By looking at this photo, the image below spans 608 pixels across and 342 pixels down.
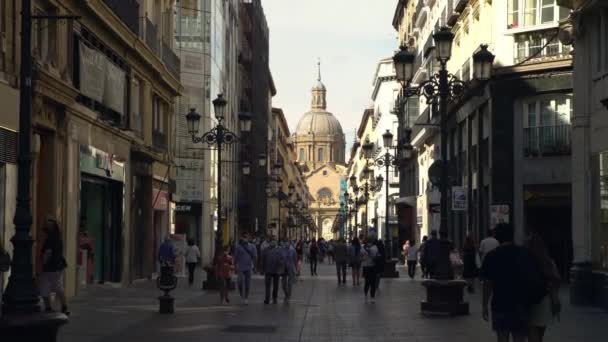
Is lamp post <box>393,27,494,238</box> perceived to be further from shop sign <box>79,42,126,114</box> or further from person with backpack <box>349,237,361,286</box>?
person with backpack <box>349,237,361,286</box>

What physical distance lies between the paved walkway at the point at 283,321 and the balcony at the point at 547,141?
8720 millimetres

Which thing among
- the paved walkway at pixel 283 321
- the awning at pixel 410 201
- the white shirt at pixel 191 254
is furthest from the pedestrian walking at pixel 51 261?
the awning at pixel 410 201

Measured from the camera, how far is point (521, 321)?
12.0 m

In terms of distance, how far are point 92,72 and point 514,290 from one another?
18175 millimetres

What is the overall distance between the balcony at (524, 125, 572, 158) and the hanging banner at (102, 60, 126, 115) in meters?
13.1

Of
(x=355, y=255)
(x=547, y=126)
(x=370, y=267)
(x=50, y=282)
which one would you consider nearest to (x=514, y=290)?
(x=50, y=282)

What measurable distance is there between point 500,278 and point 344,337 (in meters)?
5.93

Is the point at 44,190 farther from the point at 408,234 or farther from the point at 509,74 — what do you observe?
the point at 408,234

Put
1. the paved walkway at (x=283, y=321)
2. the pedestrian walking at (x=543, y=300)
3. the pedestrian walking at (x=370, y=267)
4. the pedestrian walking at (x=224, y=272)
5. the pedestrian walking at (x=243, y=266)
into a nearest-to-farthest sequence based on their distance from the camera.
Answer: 1. the pedestrian walking at (x=543, y=300)
2. the paved walkway at (x=283, y=321)
3. the pedestrian walking at (x=224, y=272)
4. the pedestrian walking at (x=243, y=266)
5. the pedestrian walking at (x=370, y=267)

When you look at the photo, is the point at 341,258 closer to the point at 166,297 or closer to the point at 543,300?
the point at 166,297

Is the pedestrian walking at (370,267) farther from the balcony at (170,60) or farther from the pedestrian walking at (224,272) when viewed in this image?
the balcony at (170,60)

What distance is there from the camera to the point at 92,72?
28.3m

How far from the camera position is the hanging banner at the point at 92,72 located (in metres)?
27.4

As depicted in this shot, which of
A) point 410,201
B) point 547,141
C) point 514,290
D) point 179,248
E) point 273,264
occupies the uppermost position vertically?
point 547,141
